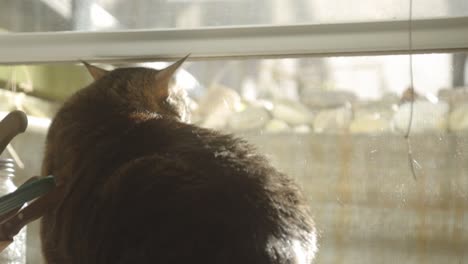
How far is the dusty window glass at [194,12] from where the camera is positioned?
1169 mm

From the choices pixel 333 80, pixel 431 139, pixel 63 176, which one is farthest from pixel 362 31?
pixel 63 176

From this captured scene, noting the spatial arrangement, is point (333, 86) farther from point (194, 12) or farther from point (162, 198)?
point (162, 198)

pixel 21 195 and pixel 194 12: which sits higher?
pixel 194 12

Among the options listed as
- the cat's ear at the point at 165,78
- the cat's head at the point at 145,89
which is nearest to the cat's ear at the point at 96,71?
the cat's head at the point at 145,89

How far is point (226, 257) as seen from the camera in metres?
0.84

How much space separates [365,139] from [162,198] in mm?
462

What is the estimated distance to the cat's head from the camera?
3.90 feet

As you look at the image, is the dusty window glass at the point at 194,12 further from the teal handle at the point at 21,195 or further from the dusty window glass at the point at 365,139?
the teal handle at the point at 21,195

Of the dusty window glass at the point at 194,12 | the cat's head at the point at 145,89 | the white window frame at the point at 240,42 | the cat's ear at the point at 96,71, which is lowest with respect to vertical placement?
the cat's head at the point at 145,89

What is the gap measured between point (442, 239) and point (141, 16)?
0.70 m

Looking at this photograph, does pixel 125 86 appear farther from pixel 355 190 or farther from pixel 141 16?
pixel 355 190

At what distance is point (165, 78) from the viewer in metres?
1.22

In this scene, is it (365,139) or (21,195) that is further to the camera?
(365,139)

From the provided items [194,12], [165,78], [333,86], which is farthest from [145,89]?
[333,86]
